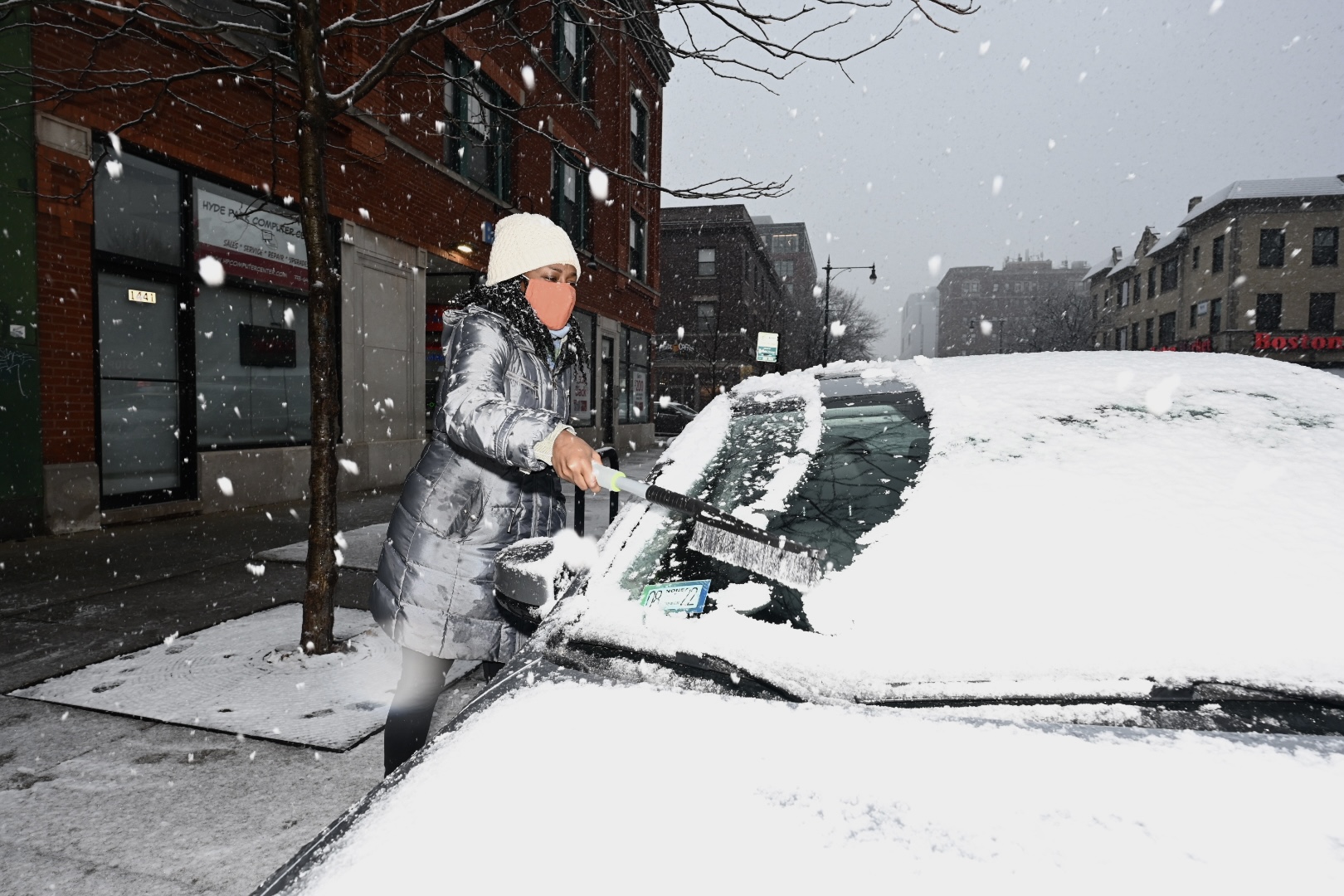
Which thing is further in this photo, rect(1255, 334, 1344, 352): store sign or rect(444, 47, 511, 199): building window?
rect(1255, 334, 1344, 352): store sign

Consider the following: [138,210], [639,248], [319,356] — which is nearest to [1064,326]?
[639,248]

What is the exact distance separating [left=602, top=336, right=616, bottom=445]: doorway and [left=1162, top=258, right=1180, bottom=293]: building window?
3733 centimetres

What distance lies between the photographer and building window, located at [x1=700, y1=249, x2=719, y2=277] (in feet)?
150

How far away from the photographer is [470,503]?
6.85 ft

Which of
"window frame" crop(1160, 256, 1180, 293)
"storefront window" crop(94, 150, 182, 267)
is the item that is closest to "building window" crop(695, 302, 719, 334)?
"window frame" crop(1160, 256, 1180, 293)

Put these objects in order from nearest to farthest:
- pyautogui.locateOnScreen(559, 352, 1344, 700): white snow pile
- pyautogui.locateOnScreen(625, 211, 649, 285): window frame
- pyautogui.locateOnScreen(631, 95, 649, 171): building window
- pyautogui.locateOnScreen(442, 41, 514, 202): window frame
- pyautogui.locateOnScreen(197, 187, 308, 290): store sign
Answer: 1. pyautogui.locateOnScreen(559, 352, 1344, 700): white snow pile
2. pyautogui.locateOnScreen(197, 187, 308, 290): store sign
3. pyautogui.locateOnScreen(442, 41, 514, 202): window frame
4. pyautogui.locateOnScreen(631, 95, 649, 171): building window
5. pyautogui.locateOnScreen(625, 211, 649, 285): window frame

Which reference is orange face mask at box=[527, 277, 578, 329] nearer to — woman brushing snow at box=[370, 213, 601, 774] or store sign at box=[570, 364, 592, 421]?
woman brushing snow at box=[370, 213, 601, 774]

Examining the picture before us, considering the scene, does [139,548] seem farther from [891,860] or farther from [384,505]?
[891,860]

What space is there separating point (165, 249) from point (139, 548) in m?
3.53

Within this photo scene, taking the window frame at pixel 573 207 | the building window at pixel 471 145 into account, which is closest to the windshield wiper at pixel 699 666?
the building window at pixel 471 145

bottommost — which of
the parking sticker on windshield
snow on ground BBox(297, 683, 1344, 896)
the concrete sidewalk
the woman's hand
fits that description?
the concrete sidewalk

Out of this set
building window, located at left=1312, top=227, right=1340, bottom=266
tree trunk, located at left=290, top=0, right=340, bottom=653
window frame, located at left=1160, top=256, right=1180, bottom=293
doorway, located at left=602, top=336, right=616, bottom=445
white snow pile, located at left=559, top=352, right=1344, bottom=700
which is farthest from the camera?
window frame, located at left=1160, top=256, right=1180, bottom=293

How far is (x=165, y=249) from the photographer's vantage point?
8.21 m

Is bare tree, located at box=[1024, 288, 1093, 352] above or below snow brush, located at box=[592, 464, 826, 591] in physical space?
above
